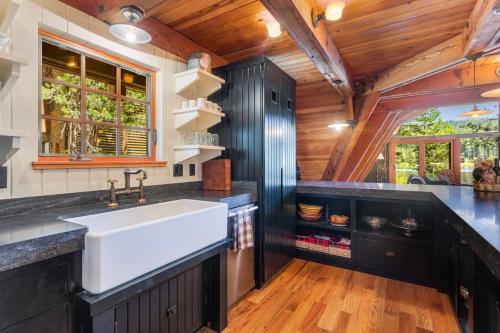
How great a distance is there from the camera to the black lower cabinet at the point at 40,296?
839 millimetres

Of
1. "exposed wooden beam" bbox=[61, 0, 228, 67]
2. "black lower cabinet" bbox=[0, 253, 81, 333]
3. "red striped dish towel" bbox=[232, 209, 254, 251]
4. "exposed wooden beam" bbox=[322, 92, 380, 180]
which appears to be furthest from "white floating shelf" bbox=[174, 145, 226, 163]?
"exposed wooden beam" bbox=[322, 92, 380, 180]

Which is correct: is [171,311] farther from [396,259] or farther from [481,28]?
[481,28]

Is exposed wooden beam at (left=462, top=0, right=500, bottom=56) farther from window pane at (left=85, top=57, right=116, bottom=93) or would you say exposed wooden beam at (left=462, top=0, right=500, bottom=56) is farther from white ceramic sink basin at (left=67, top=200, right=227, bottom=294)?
window pane at (left=85, top=57, right=116, bottom=93)

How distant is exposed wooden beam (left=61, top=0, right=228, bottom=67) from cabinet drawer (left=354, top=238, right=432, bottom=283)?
2434 mm

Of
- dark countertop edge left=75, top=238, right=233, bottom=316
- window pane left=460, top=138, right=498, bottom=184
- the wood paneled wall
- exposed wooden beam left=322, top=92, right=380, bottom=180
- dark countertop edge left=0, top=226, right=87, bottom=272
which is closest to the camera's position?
dark countertop edge left=0, top=226, right=87, bottom=272

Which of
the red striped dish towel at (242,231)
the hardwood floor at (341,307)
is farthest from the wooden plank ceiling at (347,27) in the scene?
the hardwood floor at (341,307)

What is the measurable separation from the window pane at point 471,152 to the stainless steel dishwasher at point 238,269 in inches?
278

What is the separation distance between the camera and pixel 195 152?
6.76 ft

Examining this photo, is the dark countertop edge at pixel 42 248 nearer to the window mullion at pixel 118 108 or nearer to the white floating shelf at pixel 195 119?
the window mullion at pixel 118 108

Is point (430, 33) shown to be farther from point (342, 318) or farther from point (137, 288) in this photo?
point (137, 288)

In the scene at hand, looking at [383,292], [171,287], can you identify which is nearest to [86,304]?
[171,287]

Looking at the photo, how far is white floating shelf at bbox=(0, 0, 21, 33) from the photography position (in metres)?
1.01

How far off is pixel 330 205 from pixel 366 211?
1.31ft

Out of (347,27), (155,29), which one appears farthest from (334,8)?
(155,29)
